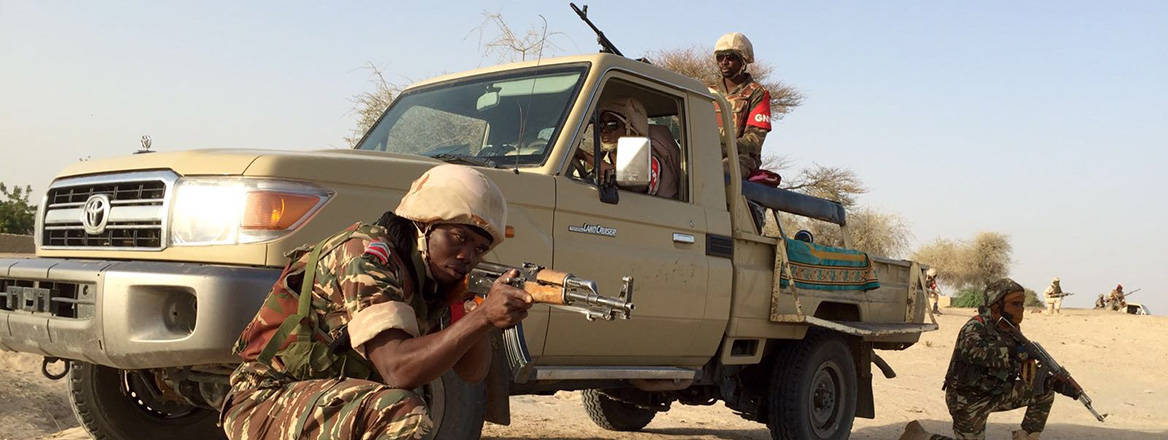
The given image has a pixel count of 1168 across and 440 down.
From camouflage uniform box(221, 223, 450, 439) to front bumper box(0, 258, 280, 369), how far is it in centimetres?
58

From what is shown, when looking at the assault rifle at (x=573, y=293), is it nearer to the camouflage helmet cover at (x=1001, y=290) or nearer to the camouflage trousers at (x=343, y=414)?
the camouflage trousers at (x=343, y=414)

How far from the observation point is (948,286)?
5594 cm

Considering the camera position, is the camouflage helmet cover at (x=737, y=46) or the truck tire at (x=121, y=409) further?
the camouflage helmet cover at (x=737, y=46)

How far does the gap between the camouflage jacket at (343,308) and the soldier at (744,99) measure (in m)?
3.41

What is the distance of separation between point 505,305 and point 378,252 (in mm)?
366

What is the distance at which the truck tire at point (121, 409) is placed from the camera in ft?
15.1

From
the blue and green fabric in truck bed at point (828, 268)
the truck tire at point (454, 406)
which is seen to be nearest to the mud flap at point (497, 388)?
the truck tire at point (454, 406)

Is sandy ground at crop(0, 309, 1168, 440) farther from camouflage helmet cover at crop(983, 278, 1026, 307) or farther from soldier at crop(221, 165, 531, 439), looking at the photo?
soldier at crop(221, 165, 531, 439)

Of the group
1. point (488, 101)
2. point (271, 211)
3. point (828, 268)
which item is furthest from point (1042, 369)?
point (271, 211)

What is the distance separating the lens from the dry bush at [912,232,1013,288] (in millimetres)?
55062

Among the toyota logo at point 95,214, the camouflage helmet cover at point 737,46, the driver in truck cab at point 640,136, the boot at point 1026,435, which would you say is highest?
the camouflage helmet cover at point 737,46

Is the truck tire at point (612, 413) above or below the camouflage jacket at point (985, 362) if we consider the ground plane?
below

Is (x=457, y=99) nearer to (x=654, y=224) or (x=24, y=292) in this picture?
(x=654, y=224)

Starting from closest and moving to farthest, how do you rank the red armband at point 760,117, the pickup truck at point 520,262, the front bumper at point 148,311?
the front bumper at point 148,311, the pickup truck at point 520,262, the red armband at point 760,117
